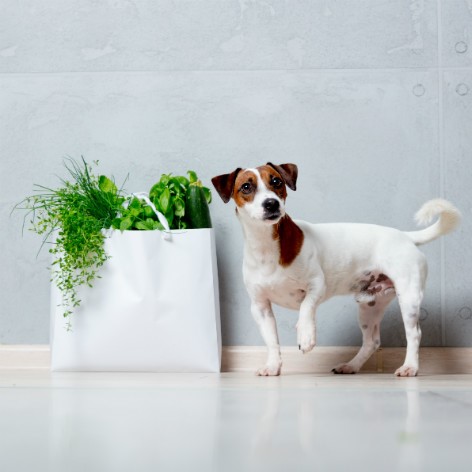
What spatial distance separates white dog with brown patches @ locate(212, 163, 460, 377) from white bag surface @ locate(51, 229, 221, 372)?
188mm

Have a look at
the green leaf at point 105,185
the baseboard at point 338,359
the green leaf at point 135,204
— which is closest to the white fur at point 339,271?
the baseboard at point 338,359

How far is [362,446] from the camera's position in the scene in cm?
75

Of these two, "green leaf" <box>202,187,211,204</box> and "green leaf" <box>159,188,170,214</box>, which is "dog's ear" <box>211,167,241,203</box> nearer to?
"green leaf" <box>159,188,170,214</box>

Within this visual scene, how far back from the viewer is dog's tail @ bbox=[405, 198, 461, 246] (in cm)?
218

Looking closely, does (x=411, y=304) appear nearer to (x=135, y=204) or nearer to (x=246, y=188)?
(x=246, y=188)

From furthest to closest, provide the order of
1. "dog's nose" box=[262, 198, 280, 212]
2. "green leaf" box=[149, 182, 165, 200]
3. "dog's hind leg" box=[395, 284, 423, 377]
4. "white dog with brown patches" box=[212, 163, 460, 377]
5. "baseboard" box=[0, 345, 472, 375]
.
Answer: "baseboard" box=[0, 345, 472, 375], "green leaf" box=[149, 182, 165, 200], "dog's hind leg" box=[395, 284, 423, 377], "white dog with brown patches" box=[212, 163, 460, 377], "dog's nose" box=[262, 198, 280, 212]

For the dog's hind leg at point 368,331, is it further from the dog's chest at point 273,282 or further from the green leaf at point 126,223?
the green leaf at point 126,223

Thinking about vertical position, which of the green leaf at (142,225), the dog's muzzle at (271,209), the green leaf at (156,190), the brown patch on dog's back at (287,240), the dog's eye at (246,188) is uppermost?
the green leaf at (156,190)

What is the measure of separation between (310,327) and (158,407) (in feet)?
2.88

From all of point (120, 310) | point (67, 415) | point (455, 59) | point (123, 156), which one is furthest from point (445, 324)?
point (67, 415)

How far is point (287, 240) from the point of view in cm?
207

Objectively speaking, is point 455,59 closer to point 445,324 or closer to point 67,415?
point 445,324

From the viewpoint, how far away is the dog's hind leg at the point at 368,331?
2285 mm

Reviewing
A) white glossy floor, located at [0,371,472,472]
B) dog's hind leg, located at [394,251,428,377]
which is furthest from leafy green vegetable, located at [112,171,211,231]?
white glossy floor, located at [0,371,472,472]
